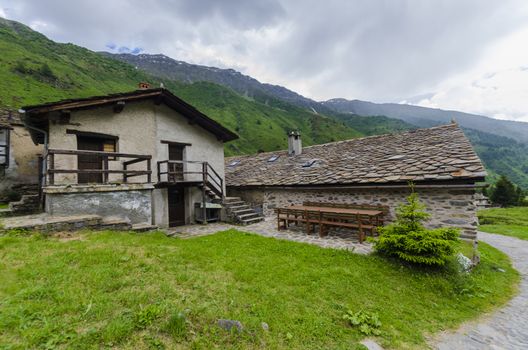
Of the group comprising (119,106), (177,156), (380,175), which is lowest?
(380,175)

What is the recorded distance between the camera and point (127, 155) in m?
8.32

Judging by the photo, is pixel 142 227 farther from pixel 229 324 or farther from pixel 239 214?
pixel 229 324

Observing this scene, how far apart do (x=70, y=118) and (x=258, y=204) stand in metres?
9.82

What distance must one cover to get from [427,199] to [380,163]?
8.94 feet

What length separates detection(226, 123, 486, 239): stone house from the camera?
7492mm

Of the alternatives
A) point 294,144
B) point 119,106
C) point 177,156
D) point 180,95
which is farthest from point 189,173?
point 180,95

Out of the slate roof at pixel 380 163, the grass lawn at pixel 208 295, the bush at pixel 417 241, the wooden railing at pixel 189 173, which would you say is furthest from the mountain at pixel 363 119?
the grass lawn at pixel 208 295

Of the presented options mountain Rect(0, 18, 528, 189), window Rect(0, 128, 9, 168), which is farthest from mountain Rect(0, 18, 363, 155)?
window Rect(0, 128, 9, 168)

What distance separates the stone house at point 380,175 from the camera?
7492mm

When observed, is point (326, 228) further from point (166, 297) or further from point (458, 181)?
point (166, 297)

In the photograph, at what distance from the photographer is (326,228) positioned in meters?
9.63

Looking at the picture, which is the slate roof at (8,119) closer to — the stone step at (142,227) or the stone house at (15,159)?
the stone house at (15,159)

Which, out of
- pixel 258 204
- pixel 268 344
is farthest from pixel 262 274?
pixel 258 204

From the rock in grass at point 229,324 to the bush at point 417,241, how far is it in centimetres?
443
